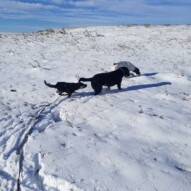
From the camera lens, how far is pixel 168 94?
8.90 metres

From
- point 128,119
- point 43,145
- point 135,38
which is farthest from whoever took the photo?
point 135,38

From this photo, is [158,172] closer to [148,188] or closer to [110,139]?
[148,188]

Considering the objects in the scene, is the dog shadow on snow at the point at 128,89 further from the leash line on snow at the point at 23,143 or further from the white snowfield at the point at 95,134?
the leash line on snow at the point at 23,143

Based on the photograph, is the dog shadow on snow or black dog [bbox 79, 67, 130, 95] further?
the dog shadow on snow

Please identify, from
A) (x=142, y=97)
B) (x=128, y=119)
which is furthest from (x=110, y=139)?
(x=142, y=97)

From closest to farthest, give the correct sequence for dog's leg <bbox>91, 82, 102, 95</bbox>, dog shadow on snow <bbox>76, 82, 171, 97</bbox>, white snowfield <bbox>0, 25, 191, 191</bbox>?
white snowfield <bbox>0, 25, 191, 191</bbox>, dog's leg <bbox>91, 82, 102, 95</bbox>, dog shadow on snow <bbox>76, 82, 171, 97</bbox>

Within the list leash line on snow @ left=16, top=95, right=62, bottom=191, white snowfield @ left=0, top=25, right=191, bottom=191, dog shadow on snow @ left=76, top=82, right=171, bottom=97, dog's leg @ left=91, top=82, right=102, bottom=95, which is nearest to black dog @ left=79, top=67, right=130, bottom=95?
dog's leg @ left=91, top=82, right=102, bottom=95

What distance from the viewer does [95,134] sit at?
6.20 metres

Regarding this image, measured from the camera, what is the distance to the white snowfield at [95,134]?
4.72 metres

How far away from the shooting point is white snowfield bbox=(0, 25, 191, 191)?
186 inches

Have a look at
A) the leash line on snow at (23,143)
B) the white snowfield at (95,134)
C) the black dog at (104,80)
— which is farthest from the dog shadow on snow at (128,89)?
the leash line on snow at (23,143)

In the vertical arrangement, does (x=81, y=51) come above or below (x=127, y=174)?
below

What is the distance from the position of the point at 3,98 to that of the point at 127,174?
5392 millimetres

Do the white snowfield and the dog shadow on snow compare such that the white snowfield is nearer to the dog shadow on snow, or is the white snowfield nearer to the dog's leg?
the dog shadow on snow
